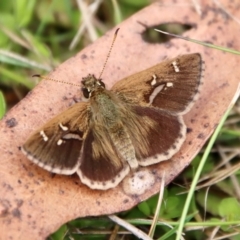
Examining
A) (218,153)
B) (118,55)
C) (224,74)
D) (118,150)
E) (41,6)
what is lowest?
(218,153)

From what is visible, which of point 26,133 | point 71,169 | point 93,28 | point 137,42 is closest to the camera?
point 71,169

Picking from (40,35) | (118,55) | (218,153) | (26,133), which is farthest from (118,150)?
(40,35)

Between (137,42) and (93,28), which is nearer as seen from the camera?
(137,42)

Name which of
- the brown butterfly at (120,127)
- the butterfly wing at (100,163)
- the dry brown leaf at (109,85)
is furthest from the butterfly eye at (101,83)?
the butterfly wing at (100,163)

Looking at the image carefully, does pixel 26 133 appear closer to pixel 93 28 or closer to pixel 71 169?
pixel 71 169

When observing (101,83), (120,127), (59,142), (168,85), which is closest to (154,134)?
(120,127)

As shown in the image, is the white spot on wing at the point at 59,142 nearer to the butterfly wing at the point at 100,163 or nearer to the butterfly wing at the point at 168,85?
the butterfly wing at the point at 100,163

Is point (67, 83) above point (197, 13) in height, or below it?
above

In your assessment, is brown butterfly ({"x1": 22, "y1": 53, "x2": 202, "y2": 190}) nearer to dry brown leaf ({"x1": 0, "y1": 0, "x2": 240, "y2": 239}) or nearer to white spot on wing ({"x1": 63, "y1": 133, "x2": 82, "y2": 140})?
white spot on wing ({"x1": 63, "y1": 133, "x2": 82, "y2": 140})
